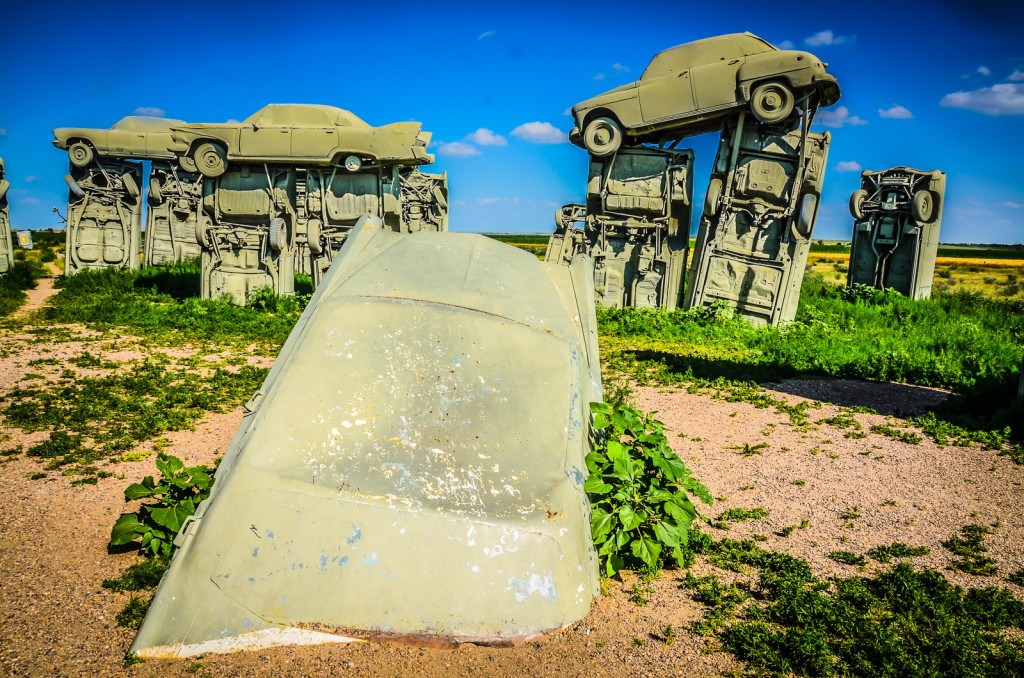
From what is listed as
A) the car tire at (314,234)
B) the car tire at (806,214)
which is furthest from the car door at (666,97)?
the car tire at (314,234)

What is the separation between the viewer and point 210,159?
13773 millimetres

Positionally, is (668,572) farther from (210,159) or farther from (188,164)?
(188,164)

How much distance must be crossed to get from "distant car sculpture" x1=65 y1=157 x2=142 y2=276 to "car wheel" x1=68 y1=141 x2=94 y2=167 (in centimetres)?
18

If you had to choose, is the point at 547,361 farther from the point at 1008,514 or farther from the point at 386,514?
the point at 1008,514

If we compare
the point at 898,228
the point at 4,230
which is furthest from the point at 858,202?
the point at 4,230

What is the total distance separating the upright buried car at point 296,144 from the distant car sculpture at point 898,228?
11.5 metres

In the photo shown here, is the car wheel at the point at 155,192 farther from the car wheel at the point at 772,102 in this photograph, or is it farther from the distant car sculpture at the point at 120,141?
the car wheel at the point at 772,102

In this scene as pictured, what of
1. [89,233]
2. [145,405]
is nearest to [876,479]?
[145,405]

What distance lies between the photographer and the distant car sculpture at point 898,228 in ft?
55.1

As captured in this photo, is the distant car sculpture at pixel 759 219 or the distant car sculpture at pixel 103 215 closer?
the distant car sculpture at pixel 759 219

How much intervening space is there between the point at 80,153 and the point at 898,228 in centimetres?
2044

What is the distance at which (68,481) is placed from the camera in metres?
5.27

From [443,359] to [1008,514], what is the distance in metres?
4.09

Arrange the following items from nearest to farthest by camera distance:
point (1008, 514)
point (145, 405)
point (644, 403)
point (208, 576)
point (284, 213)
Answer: point (208, 576) → point (1008, 514) → point (145, 405) → point (644, 403) → point (284, 213)
